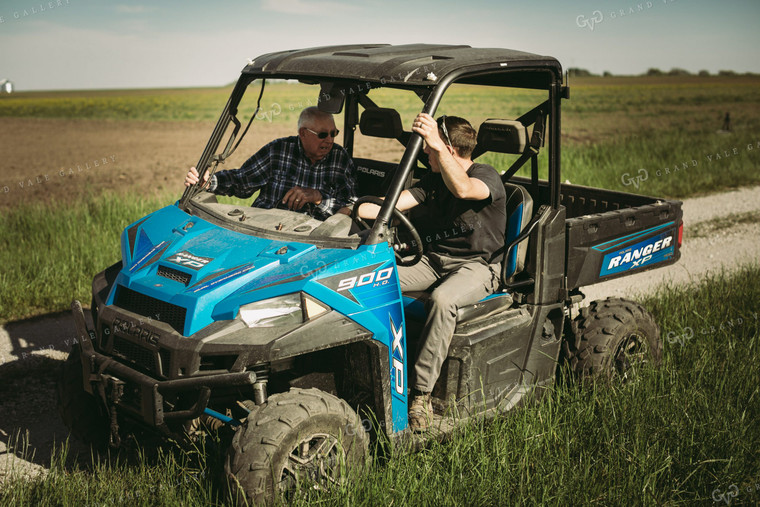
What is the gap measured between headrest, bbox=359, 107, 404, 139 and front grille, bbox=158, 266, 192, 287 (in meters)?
1.76

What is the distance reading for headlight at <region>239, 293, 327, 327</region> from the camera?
121 inches

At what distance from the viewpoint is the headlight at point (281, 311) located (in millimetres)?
3078

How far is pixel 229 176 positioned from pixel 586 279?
7.46ft

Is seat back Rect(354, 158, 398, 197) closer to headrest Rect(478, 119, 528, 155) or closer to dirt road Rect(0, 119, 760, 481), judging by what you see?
headrest Rect(478, 119, 528, 155)

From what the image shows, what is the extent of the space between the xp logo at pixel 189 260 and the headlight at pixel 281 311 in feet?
1.22

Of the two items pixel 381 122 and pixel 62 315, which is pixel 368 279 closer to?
pixel 381 122

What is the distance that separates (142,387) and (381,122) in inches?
92.0

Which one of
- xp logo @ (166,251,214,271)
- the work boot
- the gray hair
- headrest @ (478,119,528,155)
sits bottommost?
the work boot

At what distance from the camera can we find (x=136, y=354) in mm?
3197

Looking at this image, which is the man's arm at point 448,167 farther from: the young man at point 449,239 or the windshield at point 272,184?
the windshield at point 272,184

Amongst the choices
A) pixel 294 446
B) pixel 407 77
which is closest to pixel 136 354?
pixel 294 446

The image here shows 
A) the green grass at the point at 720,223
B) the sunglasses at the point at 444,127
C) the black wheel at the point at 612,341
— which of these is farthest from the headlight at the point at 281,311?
the green grass at the point at 720,223

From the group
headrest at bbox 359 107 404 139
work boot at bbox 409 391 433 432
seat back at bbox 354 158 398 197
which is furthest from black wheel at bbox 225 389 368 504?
seat back at bbox 354 158 398 197

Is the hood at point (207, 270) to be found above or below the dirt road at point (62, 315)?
above
